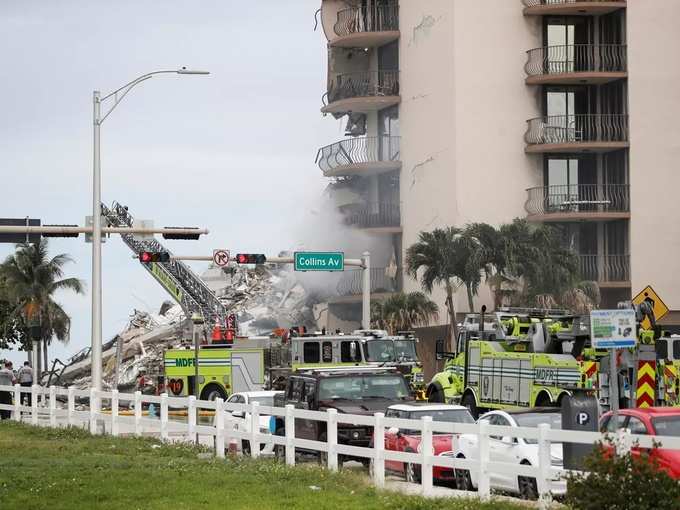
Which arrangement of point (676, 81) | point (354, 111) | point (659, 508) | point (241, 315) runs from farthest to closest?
point (241, 315)
point (354, 111)
point (676, 81)
point (659, 508)

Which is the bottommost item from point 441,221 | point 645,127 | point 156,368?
point 156,368

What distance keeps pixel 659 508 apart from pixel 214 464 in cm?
1075

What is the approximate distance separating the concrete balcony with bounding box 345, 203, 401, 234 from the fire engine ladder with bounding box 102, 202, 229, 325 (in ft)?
26.5

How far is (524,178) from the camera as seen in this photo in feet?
216

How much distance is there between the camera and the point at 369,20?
231ft

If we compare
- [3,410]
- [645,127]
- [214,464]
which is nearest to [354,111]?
[645,127]

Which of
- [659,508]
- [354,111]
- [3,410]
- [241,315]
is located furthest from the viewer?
[241,315]

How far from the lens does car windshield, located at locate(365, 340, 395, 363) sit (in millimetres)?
42912

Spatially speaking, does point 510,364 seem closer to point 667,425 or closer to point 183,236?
point 183,236

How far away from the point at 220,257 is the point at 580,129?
21.1m

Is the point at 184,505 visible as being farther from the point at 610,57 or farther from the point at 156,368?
the point at 156,368

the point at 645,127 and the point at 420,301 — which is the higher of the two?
the point at 645,127

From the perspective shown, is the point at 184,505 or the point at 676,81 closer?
the point at 184,505

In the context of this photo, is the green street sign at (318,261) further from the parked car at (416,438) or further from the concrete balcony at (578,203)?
the parked car at (416,438)
